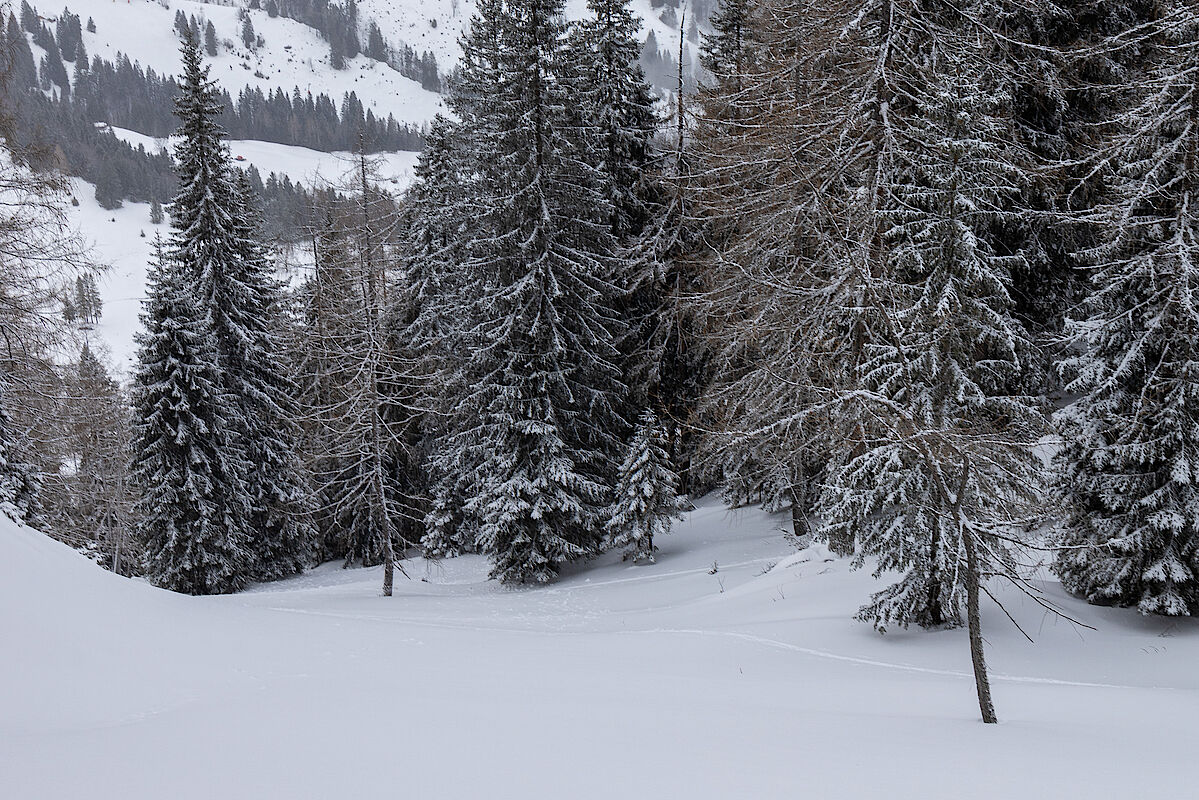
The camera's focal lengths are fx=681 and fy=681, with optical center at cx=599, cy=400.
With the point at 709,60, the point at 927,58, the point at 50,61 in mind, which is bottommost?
the point at 927,58

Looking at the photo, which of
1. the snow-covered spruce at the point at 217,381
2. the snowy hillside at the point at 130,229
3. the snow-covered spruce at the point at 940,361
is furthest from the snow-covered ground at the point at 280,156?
the snow-covered spruce at the point at 940,361

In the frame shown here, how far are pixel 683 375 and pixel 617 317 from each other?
2.49 m

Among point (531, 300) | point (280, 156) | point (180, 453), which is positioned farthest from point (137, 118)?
point (531, 300)

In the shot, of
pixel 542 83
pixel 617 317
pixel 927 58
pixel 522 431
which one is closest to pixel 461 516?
pixel 522 431

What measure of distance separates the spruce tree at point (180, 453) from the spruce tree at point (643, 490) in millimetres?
11548

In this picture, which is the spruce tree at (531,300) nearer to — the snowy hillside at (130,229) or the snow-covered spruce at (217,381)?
the snow-covered spruce at (217,381)

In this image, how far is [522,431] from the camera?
16375mm

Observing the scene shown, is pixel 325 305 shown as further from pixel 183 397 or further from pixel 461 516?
pixel 461 516

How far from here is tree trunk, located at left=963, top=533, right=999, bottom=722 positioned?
17.4 ft

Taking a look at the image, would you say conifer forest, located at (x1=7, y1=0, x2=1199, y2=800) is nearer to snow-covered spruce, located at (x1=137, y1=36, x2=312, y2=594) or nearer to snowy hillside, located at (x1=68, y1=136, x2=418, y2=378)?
snow-covered spruce, located at (x1=137, y1=36, x2=312, y2=594)

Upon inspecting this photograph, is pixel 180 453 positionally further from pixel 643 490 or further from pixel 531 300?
pixel 643 490

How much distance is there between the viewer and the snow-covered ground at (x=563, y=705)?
11.4 feet

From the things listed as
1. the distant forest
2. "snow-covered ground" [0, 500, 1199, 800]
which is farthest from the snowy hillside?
"snow-covered ground" [0, 500, 1199, 800]

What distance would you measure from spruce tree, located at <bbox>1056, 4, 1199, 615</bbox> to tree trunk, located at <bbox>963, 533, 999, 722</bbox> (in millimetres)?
3832
